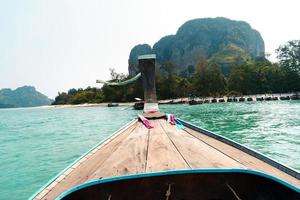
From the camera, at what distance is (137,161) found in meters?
4.81

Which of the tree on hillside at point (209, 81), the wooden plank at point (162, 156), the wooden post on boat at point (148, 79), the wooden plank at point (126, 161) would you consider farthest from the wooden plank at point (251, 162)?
the tree on hillside at point (209, 81)

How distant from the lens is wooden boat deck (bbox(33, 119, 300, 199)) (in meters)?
4.25

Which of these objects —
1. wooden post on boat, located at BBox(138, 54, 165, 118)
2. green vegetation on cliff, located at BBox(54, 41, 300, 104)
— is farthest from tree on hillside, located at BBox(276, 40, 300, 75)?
wooden post on boat, located at BBox(138, 54, 165, 118)

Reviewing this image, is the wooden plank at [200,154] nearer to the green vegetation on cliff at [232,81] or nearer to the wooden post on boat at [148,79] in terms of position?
the wooden post on boat at [148,79]

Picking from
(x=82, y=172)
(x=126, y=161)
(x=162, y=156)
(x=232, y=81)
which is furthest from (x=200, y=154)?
(x=232, y=81)

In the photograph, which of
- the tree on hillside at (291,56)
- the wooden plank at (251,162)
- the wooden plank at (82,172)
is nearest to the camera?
the wooden plank at (251,162)

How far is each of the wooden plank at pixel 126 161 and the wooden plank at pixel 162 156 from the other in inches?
4.5

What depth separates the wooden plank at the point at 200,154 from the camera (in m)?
4.35

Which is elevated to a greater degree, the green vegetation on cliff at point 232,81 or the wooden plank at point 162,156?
the green vegetation on cliff at point 232,81

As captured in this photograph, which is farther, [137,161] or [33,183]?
[33,183]

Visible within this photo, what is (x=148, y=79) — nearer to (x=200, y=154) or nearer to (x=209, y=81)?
(x=200, y=154)

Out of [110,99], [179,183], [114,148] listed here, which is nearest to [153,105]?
[114,148]

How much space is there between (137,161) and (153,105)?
23.9ft

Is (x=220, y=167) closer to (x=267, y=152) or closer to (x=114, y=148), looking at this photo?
(x=114, y=148)
